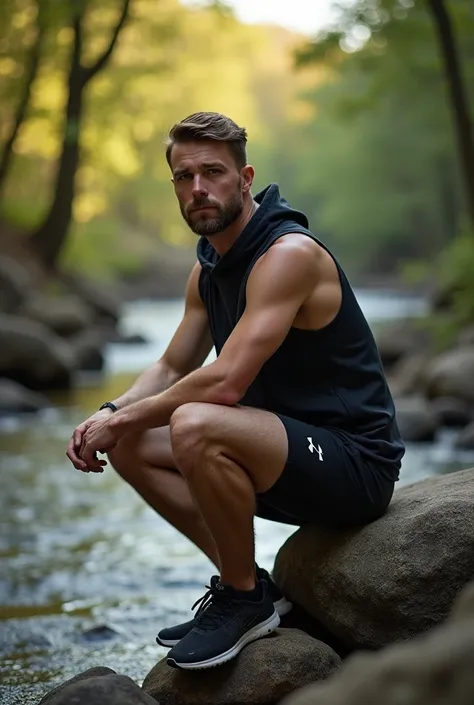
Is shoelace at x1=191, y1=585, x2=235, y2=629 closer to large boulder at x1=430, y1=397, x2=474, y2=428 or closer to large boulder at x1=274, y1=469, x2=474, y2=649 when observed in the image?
large boulder at x1=274, y1=469, x2=474, y2=649

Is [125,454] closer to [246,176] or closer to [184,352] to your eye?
[184,352]

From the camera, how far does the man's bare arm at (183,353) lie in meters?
3.49

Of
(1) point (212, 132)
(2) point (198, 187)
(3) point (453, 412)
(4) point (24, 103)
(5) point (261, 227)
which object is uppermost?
(4) point (24, 103)

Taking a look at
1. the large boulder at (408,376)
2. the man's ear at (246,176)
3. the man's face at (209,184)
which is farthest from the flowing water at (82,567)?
the large boulder at (408,376)

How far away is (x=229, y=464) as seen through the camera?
274 cm

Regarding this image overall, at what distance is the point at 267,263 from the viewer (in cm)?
291

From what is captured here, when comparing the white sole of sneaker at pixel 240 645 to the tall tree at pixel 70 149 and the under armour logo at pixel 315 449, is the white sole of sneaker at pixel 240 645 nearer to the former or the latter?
the under armour logo at pixel 315 449

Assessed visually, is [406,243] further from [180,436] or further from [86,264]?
[180,436]

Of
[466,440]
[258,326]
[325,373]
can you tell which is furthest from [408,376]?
[258,326]

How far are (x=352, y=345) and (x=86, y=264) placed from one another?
21321mm

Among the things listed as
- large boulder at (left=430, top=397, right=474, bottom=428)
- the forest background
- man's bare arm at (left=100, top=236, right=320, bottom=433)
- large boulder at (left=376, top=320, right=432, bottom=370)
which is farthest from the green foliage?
man's bare arm at (left=100, top=236, right=320, bottom=433)

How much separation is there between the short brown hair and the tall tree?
12.6 meters

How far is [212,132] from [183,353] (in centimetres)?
83

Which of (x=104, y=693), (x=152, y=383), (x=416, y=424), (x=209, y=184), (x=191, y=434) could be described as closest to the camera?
(x=104, y=693)
